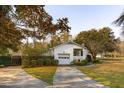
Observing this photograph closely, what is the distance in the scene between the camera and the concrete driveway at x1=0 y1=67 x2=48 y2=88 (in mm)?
7465

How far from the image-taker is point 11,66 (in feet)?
38.9

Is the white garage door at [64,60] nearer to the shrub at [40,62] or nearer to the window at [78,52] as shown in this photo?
the shrub at [40,62]

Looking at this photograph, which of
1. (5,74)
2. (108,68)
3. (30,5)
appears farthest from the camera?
(108,68)

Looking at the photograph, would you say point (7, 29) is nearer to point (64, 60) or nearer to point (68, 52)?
point (64, 60)

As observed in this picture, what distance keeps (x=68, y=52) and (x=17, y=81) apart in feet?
21.0

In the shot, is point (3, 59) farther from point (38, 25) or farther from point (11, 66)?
point (38, 25)

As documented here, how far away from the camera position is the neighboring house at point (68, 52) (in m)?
12.6

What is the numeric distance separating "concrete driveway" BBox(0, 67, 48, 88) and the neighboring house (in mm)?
2305

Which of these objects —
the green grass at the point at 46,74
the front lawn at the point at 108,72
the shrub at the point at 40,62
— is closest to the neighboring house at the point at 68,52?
the shrub at the point at 40,62

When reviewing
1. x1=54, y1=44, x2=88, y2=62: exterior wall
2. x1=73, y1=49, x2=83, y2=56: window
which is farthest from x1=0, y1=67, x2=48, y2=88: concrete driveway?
x1=73, y1=49, x2=83, y2=56: window

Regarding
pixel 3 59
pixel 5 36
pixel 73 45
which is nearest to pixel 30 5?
pixel 5 36

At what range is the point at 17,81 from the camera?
8.26 meters

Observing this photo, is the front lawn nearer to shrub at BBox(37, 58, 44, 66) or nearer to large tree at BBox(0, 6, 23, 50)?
shrub at BBox(37, 58, 44, 66)
